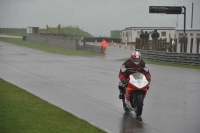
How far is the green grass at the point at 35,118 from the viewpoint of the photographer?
9266 millimetres

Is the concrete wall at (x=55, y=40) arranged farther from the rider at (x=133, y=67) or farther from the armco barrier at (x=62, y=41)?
the rider at (x=133, y=67)

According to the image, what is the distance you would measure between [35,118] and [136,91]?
95.9 inches

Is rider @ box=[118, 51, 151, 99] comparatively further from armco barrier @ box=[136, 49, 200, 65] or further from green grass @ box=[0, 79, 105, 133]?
armco barrier @ box=[136, 49, 200, 65]

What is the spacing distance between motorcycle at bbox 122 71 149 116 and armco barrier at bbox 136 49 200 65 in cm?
1958

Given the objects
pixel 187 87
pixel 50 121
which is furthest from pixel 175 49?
pixel 50 121

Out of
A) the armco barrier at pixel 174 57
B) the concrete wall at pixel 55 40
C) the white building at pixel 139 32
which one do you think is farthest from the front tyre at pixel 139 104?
the white building at pixel 139 32

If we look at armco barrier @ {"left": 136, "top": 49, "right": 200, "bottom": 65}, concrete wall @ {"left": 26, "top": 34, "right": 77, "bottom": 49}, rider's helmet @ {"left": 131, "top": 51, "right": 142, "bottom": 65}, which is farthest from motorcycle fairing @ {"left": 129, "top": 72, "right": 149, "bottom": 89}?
concrete wall @ {"left": 26, "top": 34, "right": 77, "bottom": 49}

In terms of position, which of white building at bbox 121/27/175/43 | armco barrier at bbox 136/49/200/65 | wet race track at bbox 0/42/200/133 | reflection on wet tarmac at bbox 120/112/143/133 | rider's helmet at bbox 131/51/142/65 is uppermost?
white building at bbox 121/27/175/43

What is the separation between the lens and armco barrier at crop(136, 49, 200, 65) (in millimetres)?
31156

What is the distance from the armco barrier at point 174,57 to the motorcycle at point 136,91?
19585mm

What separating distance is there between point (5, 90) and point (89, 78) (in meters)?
6.03

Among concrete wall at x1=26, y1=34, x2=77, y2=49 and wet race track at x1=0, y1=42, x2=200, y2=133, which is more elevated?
concrete wall at x1=26, y1=34, x2=77, y2=49

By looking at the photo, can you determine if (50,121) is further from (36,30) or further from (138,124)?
(36,30)

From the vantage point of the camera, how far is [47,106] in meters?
12.5
